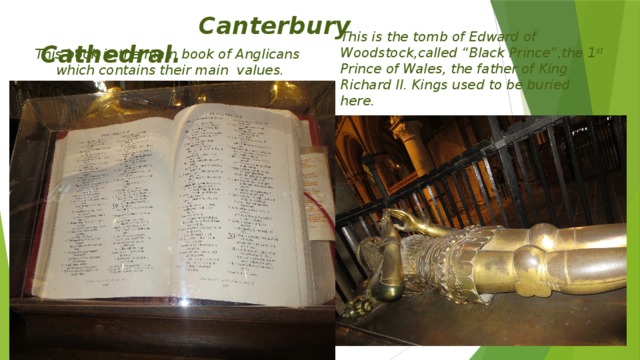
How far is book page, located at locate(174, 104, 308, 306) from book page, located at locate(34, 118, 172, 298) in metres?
0.07

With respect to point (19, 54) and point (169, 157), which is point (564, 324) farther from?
point (19, 54)

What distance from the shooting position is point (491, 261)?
110 cm

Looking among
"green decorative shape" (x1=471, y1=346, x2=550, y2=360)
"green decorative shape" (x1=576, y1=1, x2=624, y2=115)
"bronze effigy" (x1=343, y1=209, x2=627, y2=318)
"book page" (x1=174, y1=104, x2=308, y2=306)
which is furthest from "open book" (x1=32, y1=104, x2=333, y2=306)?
"green decorative shape" (x1=576, y1=1, x2=624, y2=115)

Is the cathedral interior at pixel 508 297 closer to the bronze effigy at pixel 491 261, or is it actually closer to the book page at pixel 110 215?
the bronze effigy at pixel 491 261

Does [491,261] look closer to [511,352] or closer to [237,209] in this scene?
[511,352]

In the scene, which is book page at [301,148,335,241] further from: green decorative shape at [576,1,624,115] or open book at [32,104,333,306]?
green decorative shape at [576,1,624,115]

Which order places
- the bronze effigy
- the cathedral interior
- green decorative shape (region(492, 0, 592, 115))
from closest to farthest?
the bronze effigy
the cathedral interior
green decorative shape (region(492, 0, 592, 115))

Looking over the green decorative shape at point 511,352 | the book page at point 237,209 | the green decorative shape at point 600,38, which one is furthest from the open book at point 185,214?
the green decorative shape at point 600,38

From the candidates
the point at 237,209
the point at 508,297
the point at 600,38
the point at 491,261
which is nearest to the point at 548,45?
the point at 600,38

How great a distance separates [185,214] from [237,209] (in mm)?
134

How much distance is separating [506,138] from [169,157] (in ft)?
3.75

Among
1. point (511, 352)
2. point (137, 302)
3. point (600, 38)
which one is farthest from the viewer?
point (600, 38)

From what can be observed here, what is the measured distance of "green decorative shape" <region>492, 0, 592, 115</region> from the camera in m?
1.26

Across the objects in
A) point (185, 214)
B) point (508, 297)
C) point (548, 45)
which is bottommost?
point (508, 297)
